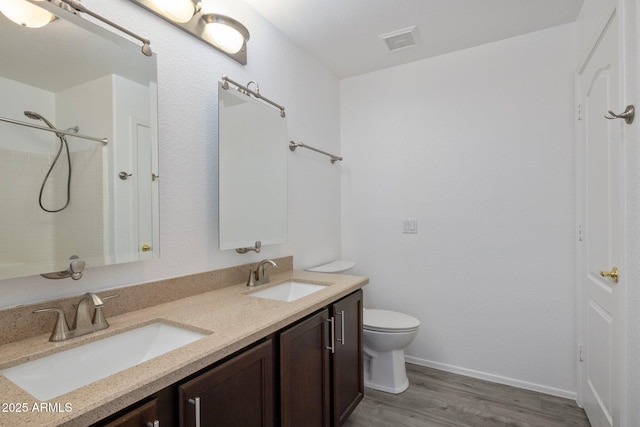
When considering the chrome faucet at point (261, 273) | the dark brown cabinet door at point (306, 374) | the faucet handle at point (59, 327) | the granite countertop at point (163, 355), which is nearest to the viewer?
the granite countertop at point (163, 355)

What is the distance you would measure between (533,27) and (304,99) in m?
1.55

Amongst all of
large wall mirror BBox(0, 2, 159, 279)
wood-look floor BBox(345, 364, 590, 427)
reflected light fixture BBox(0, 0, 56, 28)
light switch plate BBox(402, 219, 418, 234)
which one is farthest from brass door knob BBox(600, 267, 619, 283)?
reflected light fixture BBox(0, 0, 56, 28)

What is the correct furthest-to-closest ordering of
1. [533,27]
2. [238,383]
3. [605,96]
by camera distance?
[533,27] → [605,96] → [238,383]

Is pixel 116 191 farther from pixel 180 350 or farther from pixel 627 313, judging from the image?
pixel 627 313

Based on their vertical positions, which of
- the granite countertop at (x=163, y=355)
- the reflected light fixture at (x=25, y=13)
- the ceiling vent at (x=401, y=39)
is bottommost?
the granite countertop at (x=163, y=355)

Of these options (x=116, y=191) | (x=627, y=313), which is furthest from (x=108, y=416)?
(x=627, y=313)

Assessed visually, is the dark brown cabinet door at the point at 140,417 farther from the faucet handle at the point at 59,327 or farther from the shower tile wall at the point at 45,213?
the shower tile wall at the point at 45,213

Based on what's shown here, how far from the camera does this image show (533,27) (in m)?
2.12

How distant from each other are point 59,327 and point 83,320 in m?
0.06

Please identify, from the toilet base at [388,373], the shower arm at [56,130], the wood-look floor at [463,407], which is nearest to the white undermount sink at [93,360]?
the shower arm at [56,130]

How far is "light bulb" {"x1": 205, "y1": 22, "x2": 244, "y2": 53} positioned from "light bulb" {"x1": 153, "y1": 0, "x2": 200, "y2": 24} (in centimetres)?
13

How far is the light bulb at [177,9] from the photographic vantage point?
1351 millimetres

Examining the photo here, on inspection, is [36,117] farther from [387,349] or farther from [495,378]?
[495,378]

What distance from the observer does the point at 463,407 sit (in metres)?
2.00
